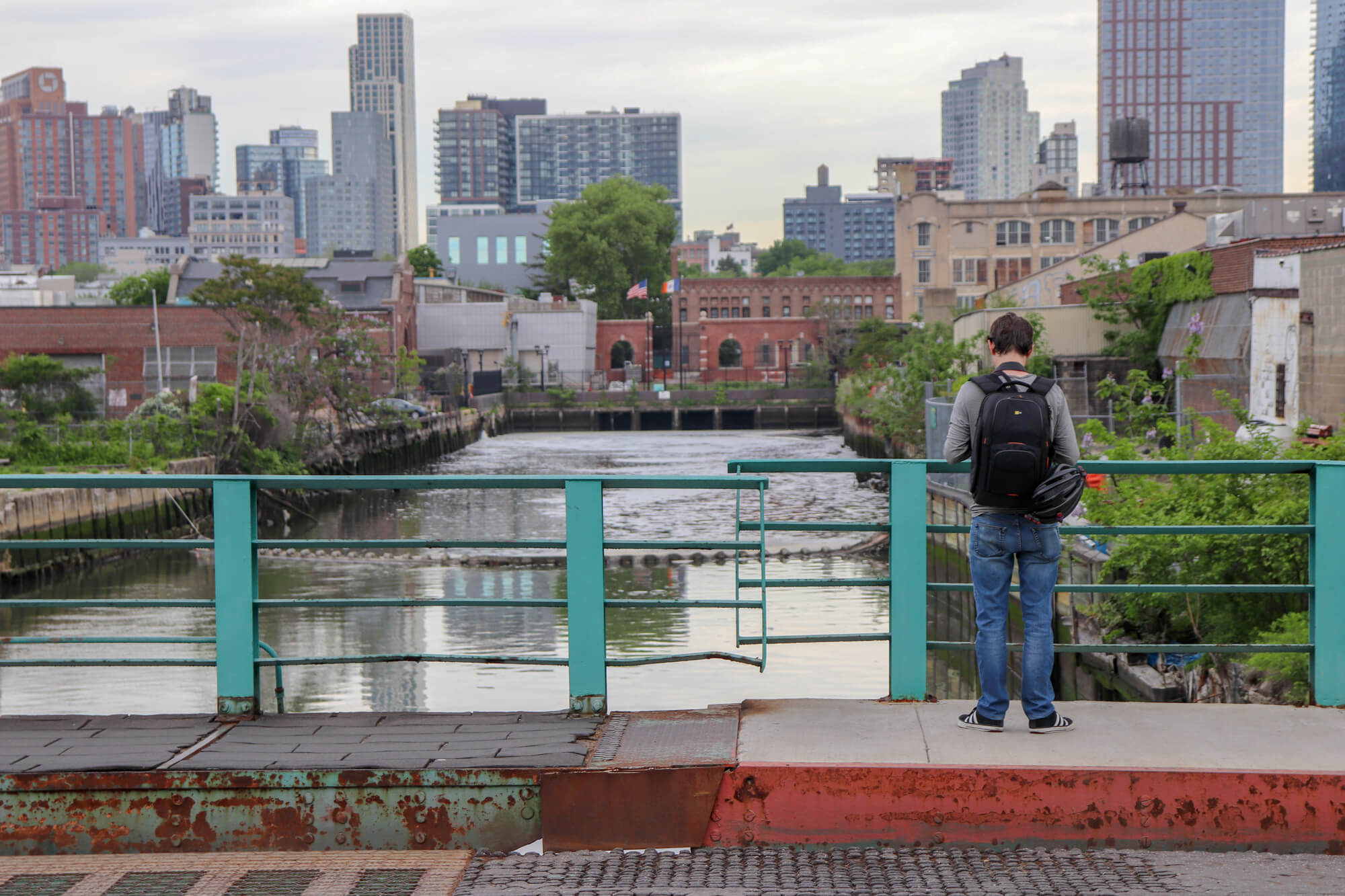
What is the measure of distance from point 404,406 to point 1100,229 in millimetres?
49731

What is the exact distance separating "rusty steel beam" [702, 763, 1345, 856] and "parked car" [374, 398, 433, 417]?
143 ft

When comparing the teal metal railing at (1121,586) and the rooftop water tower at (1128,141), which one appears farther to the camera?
the rooftop water tower at (1128,141)

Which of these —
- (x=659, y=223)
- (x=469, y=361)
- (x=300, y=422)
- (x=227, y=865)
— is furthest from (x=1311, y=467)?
(x=659, y=223)

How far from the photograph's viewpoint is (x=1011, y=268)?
281 ft

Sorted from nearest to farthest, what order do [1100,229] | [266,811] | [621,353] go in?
[266,811], [1100,229], [621,353]

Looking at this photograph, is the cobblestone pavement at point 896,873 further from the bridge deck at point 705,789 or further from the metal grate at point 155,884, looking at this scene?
the metal grate at point 155,884

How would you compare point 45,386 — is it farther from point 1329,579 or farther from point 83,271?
point 83,271

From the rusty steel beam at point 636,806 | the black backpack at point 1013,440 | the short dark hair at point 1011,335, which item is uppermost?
the short dark hair at point 1011,335

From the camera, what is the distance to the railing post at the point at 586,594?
5684 mm

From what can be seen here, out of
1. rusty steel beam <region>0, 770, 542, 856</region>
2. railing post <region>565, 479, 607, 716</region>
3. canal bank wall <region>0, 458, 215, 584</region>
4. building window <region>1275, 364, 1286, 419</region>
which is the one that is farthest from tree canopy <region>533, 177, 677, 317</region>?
rusty steel beam <region>0, 770, 542, 856</region>

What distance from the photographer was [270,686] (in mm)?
6105

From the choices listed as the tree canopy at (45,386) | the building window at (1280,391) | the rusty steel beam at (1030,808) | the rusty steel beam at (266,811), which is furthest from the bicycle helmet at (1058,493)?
the tree canopy at (45,386)

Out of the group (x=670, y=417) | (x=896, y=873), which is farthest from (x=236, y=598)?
(x=670, y=417)

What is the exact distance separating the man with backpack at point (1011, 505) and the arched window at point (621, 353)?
93.0m
